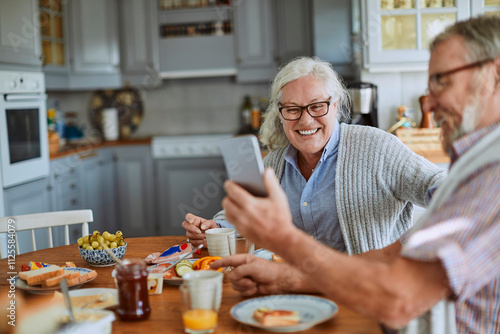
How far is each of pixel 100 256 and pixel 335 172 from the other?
0.81 meters

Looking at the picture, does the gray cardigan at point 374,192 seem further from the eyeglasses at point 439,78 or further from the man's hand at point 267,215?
the man's hand at point 267,215

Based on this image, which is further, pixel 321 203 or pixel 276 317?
pixel 321 203

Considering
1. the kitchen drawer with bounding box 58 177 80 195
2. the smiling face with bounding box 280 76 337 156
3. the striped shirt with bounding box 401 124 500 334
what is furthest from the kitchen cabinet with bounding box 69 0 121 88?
the striped shirt with bounding box 401 124 500 334

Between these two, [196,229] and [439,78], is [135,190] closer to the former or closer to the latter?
[196,229]

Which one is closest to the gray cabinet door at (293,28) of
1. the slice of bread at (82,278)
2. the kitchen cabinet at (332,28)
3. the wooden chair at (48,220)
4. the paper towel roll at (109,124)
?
the kitchen cabinet at (332,28)

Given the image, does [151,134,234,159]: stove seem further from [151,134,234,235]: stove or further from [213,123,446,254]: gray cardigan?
[213,123,446,254]: gray cardigan

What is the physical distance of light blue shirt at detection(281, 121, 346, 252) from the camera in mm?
1862

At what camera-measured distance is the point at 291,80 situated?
192cm

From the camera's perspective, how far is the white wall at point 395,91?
3617mm

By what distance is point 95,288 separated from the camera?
1.30 metres

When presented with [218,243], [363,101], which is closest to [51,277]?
[218,243]

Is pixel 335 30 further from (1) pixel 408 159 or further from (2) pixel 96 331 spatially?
(2) pixel 96 331

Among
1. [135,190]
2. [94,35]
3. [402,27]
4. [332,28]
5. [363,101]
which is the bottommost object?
[135,190]

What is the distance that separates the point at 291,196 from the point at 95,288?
2.80 feet
